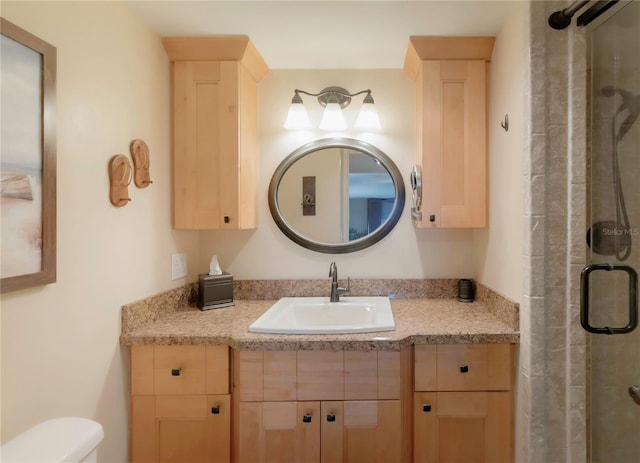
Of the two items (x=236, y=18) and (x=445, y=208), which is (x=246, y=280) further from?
(x=236, y=18)

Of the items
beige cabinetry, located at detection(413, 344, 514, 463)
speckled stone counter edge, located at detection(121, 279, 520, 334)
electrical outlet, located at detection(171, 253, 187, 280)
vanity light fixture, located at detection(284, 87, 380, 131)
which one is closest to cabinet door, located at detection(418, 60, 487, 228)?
vanity light fixture, located at detection(284, 87, 380, 131)

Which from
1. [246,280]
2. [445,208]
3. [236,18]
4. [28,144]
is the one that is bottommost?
[246,280]

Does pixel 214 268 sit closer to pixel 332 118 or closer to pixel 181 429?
pixel 181 429

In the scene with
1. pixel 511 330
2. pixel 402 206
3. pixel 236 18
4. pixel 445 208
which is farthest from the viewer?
pixel 402 206

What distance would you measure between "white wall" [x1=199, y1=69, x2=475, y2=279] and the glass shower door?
0.74m

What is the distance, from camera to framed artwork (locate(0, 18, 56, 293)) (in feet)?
3.06

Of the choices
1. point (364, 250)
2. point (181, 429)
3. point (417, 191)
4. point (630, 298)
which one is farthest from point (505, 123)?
point (181, 429)

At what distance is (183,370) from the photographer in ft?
4.67

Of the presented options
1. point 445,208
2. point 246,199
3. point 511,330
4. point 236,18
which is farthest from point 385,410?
point 236,18

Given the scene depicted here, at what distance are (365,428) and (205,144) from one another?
1465mm

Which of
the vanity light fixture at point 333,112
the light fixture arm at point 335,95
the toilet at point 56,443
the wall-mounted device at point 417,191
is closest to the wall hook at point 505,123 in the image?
the wall-mounted device at point 417,191

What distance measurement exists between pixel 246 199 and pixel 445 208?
3.32 feet

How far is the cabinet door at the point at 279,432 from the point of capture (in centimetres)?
139

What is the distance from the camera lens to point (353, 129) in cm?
201
